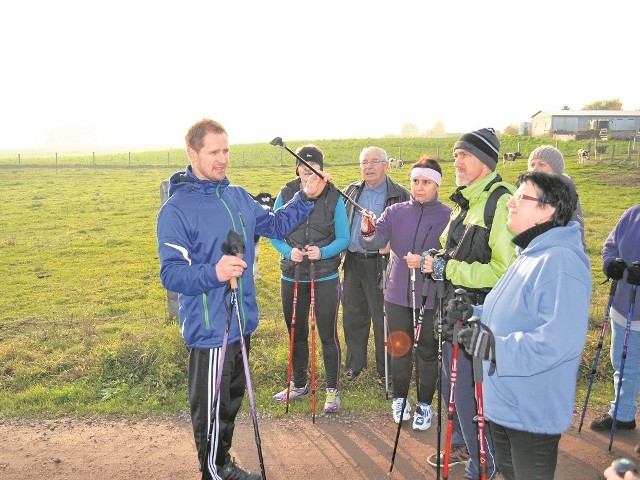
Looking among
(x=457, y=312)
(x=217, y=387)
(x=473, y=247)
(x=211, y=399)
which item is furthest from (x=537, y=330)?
(x=211, y=399)

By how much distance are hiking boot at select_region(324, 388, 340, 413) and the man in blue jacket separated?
6.23 ft

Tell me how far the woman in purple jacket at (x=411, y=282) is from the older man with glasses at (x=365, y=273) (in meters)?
0.88

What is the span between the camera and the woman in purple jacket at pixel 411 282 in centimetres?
611

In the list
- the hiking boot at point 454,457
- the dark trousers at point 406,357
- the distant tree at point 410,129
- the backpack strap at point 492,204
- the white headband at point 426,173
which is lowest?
the hiking boot at point 454,457

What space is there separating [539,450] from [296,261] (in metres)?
3.65

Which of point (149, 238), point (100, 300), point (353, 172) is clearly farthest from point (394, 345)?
point (353, 172)

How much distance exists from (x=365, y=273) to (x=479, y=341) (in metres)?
4.14

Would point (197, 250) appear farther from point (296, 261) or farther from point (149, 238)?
point (149, 238)

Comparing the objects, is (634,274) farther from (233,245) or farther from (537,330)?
(233,245)

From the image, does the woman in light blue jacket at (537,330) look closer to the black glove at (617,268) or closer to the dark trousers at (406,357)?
the dark trousers at (406,357)

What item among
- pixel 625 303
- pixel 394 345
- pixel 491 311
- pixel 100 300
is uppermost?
pixel 491 311

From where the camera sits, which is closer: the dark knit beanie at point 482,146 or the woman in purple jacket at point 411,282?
the dark knit beanie at point 482,146

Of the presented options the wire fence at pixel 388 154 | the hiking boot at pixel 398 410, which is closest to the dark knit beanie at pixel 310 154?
the hiking boot at pixel 398 410

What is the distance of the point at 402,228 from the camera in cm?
627
